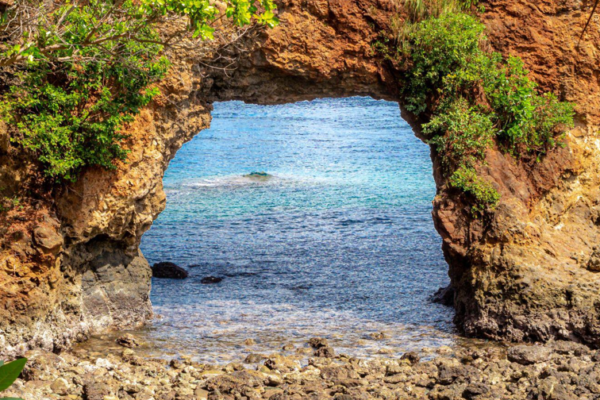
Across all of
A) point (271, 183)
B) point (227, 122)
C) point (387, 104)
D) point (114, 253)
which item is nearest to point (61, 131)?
point (114, 253)

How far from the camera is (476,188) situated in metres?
10.5

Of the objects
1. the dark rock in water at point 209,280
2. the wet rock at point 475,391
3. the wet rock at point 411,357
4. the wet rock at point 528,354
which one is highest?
the wet rock at point 528,354

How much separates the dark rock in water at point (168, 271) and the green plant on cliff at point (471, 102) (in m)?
6.73

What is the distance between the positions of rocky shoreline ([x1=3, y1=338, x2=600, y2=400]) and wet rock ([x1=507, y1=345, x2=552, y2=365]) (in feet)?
0.04

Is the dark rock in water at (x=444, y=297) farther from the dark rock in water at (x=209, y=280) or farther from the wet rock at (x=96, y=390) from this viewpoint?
the wet rock at (x=96, y=390)

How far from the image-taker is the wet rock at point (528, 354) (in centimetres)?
923

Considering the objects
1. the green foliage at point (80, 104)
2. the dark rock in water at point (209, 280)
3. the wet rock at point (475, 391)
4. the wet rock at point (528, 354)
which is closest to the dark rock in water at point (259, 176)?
the dark rock in water at point (209, 280)

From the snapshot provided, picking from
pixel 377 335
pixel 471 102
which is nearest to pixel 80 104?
pixel 377 335

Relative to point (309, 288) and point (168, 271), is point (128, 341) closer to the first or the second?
point (309, 288)

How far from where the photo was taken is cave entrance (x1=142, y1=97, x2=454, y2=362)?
1130 centimetres

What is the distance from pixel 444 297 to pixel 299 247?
20.3ft

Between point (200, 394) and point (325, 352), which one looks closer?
point (200, 394)

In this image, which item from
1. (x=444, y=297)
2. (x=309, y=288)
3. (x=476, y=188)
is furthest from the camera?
(x=309, y=288)

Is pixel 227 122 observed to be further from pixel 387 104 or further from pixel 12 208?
pixel 12 208
